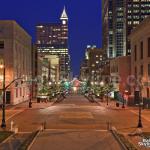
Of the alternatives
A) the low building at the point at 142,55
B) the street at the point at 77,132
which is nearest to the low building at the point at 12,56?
the low building at the point at 142,55

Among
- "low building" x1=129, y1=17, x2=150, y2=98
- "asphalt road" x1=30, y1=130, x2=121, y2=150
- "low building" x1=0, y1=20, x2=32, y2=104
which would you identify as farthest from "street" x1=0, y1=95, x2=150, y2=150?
"low building" x1=0, y1=20, x2=32, y2=104

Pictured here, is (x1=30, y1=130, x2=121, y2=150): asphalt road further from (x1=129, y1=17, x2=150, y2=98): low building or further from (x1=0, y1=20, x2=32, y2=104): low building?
(x1=0, y1=20, x2=32, y2=104): low building

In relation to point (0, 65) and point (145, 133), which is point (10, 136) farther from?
point (0, 65)

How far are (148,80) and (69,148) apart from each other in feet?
202

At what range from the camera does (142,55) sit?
105 meters

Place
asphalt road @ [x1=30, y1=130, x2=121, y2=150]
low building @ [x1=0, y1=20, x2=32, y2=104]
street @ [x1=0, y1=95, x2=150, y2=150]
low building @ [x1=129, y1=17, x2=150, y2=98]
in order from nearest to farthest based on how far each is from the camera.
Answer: asphalt road @ [x1=30, y1=130, x2=121, y2=150]
street @ [x1=0, y1=95, x2=150, y2=150]
low building @ [x1=129, y1=17, x2=150, y2=98]
low building @ [x1=0, y1=20, x2=32, y2=104]

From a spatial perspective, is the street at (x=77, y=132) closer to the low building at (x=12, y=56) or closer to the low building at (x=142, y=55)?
the low building at (x=142, y=55)

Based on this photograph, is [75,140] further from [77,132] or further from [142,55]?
[142,55]

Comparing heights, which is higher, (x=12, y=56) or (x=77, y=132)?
(x=12, y=56)

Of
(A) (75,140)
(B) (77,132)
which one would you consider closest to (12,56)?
(B) (77,132)

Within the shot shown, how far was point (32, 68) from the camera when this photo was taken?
147125 millimetres

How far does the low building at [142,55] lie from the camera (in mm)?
99438

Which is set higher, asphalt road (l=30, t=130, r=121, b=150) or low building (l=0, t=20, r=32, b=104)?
low building (l=0, t=20, r=32, b=104)

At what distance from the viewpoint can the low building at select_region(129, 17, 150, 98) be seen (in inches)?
3915
